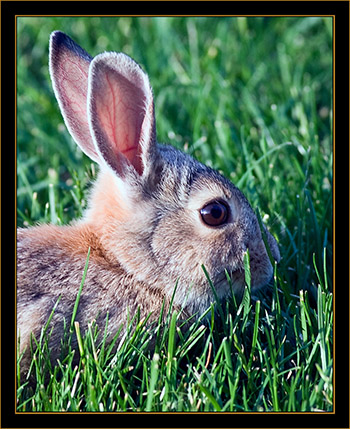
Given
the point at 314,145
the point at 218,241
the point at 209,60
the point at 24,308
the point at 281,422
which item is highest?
the point at 209,60

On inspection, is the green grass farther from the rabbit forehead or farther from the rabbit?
the rabbit forehead

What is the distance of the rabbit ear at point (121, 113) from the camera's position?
3760 mm

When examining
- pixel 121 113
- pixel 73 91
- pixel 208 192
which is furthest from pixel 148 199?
pixel 73 91

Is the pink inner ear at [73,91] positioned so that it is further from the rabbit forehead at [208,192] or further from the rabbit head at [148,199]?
the rabbit forehead at [208,192]

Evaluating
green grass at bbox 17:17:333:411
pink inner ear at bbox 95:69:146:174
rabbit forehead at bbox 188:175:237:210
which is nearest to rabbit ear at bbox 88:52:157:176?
pink inner ear at bbox 95:69:146:174

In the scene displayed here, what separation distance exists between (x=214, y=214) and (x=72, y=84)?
112cm

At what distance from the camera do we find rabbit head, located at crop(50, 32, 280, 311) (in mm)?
3836

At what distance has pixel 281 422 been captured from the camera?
309 cm

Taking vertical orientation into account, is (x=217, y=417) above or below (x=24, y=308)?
below
